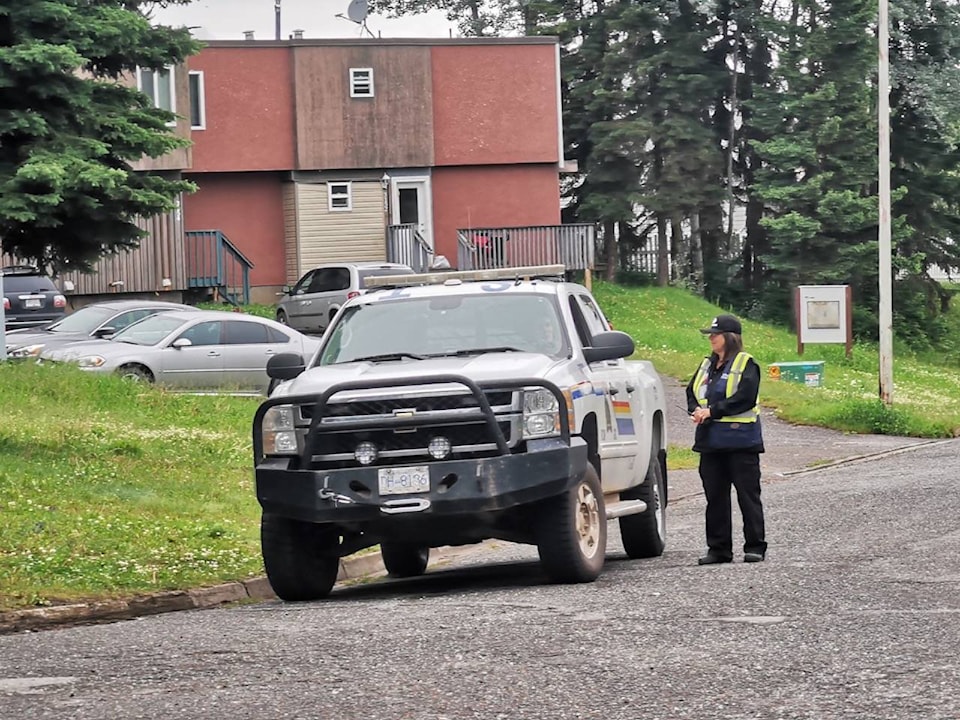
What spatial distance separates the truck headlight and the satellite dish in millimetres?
44801

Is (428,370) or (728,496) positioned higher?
(428,370)

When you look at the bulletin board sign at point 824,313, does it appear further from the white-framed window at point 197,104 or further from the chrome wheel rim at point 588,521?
the chrome wheel rim at point 588,521

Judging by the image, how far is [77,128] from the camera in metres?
19.7

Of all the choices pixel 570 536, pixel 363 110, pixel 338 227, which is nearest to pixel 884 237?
pixel 570 536

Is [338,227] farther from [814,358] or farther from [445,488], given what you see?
[445,488]

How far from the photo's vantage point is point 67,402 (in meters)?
24.1

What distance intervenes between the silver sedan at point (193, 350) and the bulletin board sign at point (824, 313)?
1392 centimetres

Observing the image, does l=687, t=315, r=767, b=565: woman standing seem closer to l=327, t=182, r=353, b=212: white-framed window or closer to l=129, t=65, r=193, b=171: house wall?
l=129, t=65, r=193, b=171: house wall

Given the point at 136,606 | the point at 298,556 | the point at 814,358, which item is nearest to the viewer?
the point at 298,556

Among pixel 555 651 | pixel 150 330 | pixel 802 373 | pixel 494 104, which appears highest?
pixel 494 104

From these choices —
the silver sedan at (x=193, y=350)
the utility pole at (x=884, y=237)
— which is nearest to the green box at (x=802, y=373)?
→ the utility pole at (x=884, y=237)

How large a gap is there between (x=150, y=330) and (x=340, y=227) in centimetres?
2092

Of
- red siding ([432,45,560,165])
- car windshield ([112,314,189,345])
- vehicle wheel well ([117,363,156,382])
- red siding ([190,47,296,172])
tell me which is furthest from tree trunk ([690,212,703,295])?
vehicle wheel well ([117,363,156,382])

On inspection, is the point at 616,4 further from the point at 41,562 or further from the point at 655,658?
the point at 655,658
